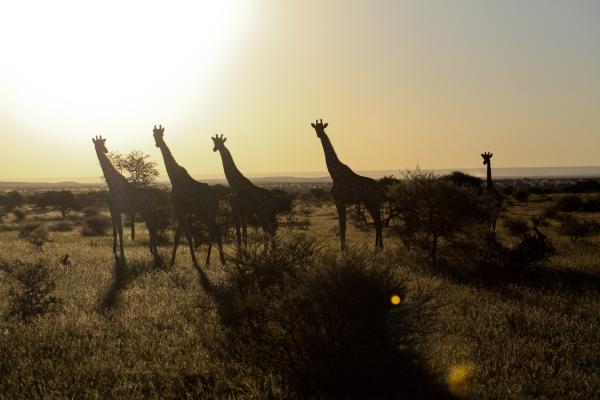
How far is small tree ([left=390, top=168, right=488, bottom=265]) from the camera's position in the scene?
1298 cm

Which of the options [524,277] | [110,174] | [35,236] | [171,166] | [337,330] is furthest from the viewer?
[35,236]

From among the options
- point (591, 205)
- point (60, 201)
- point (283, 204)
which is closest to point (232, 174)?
point (283, 204)

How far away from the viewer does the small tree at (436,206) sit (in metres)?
13.0

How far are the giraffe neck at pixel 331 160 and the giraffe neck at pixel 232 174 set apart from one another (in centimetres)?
283

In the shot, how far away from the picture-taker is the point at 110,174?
15758 millimetres

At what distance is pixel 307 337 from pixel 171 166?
1039 centimetres

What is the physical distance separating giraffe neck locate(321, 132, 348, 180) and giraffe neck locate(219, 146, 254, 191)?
2.83 meters

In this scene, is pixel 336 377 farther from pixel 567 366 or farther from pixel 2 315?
pixel 2 315

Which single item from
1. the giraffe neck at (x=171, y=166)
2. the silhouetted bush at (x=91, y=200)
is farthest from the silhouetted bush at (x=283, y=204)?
the silhouetted bush at (x=91, y=200)

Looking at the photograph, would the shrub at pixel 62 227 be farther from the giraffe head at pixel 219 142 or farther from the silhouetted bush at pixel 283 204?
the giraffe head at pixel 219 142

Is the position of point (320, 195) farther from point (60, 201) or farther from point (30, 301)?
point (30, 301)

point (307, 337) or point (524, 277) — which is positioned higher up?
point (307, 337)

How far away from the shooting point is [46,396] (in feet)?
16.5

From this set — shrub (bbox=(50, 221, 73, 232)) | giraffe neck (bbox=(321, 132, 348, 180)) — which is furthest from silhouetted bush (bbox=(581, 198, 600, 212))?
shrub (bbox=(50, 221, 73, 232))
